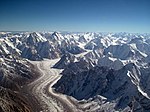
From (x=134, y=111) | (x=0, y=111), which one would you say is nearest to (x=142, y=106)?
(x=134, y=111)

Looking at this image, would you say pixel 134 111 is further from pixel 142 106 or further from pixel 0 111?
pixel 0 111
